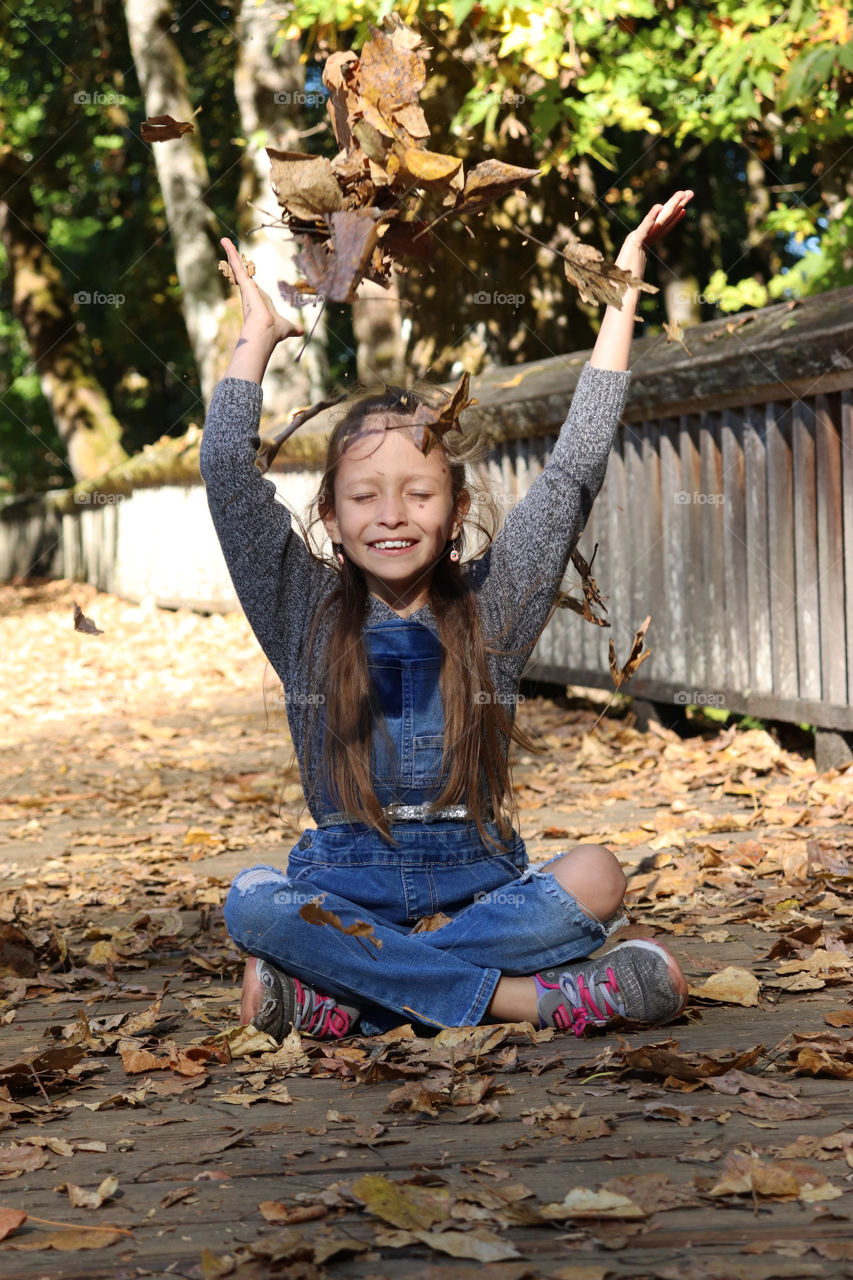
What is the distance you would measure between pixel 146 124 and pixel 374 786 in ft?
4.68

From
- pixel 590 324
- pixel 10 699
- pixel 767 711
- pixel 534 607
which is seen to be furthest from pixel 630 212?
pixel 534 607

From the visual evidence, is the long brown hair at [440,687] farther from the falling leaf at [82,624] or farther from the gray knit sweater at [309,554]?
the falling leaf at [82,624]

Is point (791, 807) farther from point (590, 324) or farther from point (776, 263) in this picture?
point (776, 263)

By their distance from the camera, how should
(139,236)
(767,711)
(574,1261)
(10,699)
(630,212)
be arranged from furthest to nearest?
(139,236)
(630,212)
(10,699)
(767,711)
(574,1261)

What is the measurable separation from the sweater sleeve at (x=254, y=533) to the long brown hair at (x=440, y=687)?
0.06 m

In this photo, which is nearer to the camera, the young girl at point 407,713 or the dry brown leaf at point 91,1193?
the dry brown leaf at point 91,1193

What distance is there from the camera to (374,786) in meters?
2.93

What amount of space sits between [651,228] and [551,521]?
2.10 ft
